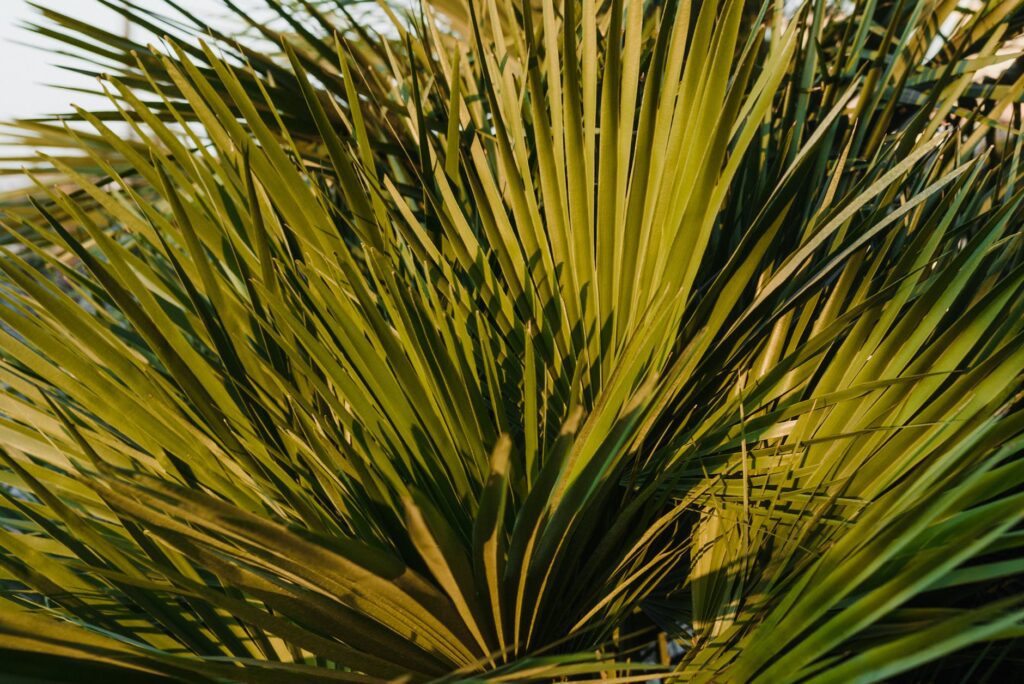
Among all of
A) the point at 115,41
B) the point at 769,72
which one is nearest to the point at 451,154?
the point at 769,72

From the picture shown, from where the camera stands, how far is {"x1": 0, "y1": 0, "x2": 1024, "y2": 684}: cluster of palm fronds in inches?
13.0

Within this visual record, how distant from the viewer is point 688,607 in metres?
0.58

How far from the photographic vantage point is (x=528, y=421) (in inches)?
16.6

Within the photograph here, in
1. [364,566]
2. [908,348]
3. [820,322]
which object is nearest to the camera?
[364,566]

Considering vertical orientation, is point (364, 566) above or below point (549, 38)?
below

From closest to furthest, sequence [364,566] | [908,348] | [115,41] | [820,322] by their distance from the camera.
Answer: [364,566] < [908,348] < [820,322] < [115,41]

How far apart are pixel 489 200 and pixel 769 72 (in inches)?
9.2

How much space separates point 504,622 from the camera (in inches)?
16.6

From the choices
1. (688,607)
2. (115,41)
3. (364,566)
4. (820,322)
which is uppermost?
(115,41)

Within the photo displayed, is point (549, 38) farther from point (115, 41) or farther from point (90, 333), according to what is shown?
point (115, 41)

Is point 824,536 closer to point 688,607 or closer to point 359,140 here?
point 688,607

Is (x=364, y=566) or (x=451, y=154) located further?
(x=451, y=154)

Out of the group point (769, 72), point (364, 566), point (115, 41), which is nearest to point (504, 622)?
point (364, 566)

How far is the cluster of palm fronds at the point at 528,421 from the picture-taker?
1.08 ft
